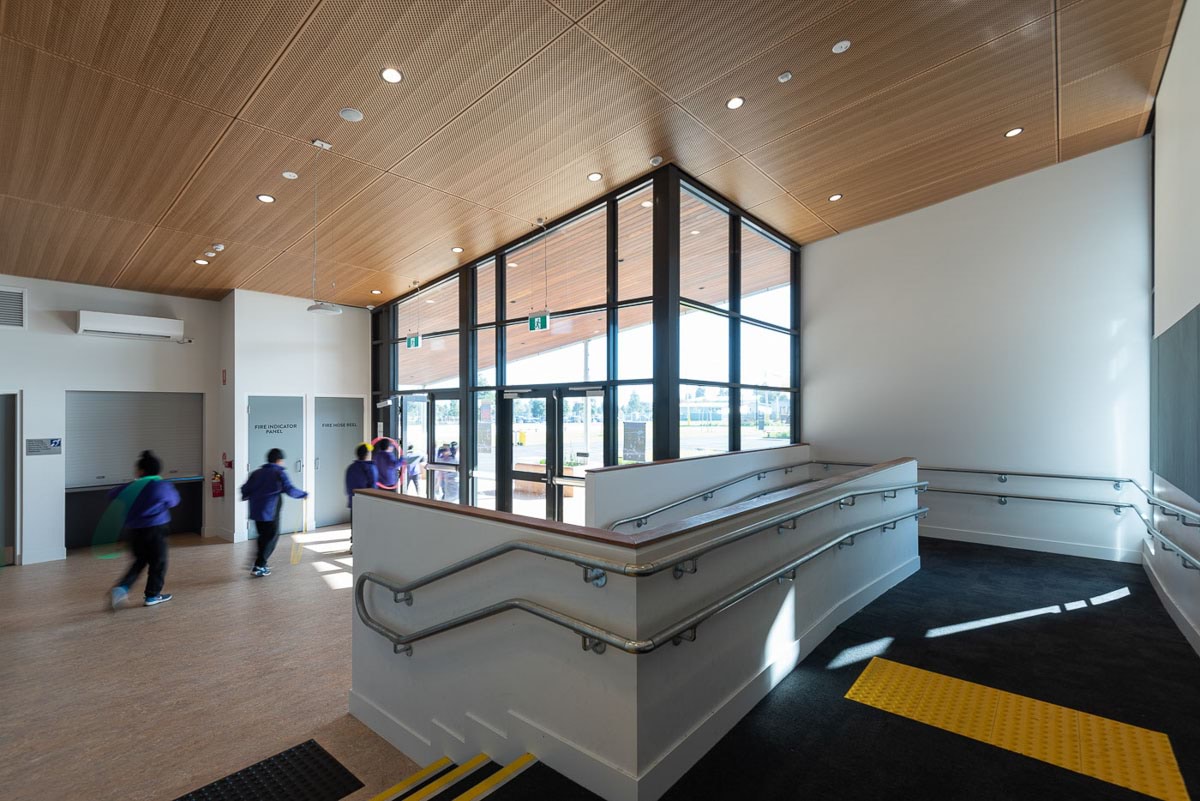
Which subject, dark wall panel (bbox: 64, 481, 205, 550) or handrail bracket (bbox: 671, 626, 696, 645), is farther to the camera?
dark wall panel (bbox: 64, 481, 205, 550)

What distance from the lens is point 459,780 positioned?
2.50 m

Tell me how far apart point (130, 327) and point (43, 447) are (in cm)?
185

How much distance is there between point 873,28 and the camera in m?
3.87

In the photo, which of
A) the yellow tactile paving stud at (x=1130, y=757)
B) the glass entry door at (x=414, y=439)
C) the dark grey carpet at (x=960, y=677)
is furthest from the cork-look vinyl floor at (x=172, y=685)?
the yellow tactile paving stud at (x=1130, y=757)

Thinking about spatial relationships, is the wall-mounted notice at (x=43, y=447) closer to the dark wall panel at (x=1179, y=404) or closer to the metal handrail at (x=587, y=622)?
the metal handrail at (x=587, y=622)

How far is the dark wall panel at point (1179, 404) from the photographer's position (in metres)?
3.35

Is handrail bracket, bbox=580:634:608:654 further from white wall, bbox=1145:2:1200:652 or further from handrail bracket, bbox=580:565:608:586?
white wall, bbox=1145:2:1200:652

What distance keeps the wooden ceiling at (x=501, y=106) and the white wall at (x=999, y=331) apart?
1.70 feet

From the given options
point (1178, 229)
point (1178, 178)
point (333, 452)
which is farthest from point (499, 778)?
point (333, 452)

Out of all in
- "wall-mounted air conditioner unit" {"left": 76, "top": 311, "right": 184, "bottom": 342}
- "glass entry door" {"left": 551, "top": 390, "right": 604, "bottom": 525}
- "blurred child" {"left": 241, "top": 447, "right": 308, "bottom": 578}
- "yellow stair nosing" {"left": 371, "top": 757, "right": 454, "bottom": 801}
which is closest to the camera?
"yellow stair nosing" {"left": 371, "top": 757, "right": 454, "bottom": 801}

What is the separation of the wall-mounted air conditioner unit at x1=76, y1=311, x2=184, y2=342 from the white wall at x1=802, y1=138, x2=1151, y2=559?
9285mm

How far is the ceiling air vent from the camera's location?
6988 millimetres

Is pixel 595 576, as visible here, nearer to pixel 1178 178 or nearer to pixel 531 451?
pixel 1178 178

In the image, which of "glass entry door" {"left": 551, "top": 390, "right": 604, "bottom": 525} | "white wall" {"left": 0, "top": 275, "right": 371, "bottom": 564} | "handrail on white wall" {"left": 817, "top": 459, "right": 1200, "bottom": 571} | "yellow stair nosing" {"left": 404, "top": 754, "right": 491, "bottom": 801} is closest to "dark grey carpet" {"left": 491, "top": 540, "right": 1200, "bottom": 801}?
"yellow stair nosing" {"left": 404, "top": 754, "right": 491, "bottom": 801}
